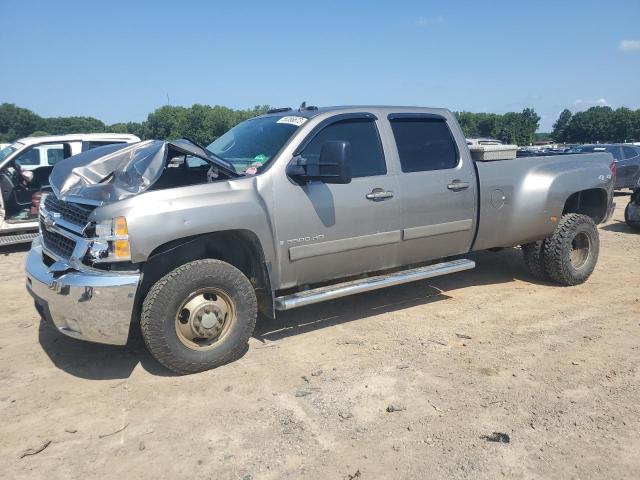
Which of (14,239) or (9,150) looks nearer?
(14,239)

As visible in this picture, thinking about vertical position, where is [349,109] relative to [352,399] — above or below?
above

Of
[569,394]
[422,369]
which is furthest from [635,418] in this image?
[422,369]

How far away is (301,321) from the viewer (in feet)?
16.3

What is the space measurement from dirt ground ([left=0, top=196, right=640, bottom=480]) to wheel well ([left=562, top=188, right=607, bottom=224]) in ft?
4.53

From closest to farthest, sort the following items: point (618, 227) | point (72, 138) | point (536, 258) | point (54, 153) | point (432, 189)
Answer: point (432, 189)
point (536, 258)
point (72, 138)
point (54, 153)
point (618, 227)

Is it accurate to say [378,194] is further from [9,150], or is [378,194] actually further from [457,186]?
[9,150]

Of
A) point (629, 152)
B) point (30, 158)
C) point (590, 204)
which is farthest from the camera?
point (629, 152)

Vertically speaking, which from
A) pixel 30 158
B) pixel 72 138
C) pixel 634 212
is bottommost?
pixel 634 212

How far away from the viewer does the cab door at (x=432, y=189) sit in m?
4.76

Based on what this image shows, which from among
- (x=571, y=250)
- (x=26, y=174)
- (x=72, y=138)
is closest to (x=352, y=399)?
(x=571, y=250)

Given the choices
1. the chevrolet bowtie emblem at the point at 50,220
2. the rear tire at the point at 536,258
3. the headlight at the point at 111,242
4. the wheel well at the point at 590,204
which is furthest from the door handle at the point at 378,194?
the wheel well at the point at 590,204

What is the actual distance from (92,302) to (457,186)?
3.42 m

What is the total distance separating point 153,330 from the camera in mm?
3594

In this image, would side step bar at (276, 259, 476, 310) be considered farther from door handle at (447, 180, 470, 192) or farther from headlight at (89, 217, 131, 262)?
headlight at (89, 217, 131, 262)
